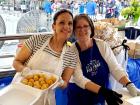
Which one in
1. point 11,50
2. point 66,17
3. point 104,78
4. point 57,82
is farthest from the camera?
point 11,50

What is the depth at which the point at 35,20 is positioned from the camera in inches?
96.0

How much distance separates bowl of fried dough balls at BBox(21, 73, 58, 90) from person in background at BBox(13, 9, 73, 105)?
9cm

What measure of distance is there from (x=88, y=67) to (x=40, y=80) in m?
0.38

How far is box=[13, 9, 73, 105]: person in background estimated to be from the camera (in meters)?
1.52

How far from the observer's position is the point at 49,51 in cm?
155

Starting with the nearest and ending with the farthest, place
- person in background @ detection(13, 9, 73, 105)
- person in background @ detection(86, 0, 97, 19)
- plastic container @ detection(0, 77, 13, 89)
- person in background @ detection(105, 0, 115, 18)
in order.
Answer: person in background @ detection(13, 9, 73, 105) → plastic container @ detection(0, 77, 13, 89) → person in background @ detection(86, 0, 97, 19) → person in background @ detection(105, 0, 115, 18)

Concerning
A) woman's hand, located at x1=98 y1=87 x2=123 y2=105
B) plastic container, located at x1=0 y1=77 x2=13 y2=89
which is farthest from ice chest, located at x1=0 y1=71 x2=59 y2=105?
plastic container, located at x1=0 y1=77 x2=13 y2=89

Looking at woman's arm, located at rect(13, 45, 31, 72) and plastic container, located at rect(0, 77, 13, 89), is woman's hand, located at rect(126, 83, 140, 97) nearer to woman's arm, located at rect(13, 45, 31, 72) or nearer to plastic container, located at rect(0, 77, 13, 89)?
woman's arm, located at rect(13, 45, 31, 72)

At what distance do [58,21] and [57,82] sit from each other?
1.34ft

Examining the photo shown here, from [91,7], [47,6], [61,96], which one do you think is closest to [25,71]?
[61,96]

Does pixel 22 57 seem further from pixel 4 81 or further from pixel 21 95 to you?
pixel 4 81

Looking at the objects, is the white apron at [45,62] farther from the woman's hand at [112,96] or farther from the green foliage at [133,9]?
the green foliage at [133,9]

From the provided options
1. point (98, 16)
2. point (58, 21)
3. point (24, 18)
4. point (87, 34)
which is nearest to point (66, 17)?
point (58, 21)

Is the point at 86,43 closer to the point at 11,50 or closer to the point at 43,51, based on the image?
the point at 43,51
